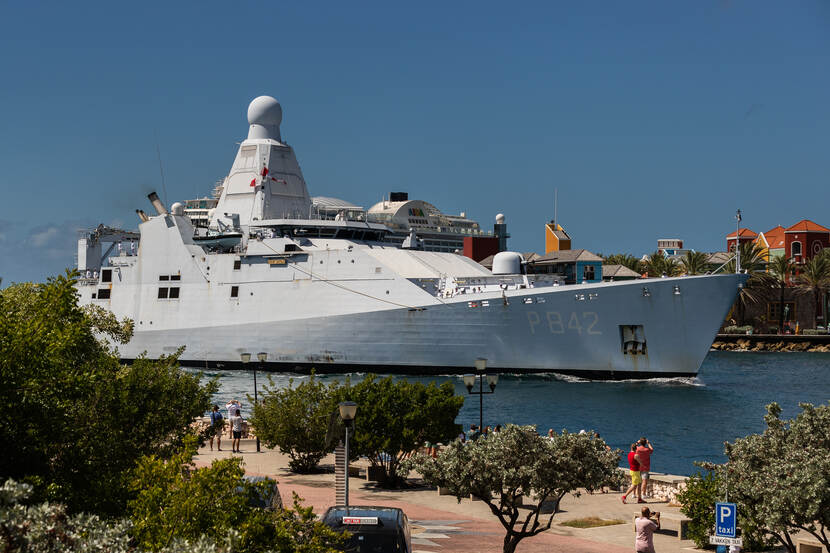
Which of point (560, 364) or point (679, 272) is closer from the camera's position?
point (560, 364)

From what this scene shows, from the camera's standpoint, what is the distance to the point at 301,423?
1895 centimetres

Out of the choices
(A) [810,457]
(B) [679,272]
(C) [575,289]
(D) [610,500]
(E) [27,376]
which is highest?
(B) [679,272]

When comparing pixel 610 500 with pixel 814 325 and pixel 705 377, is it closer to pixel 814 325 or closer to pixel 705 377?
pixel 705 377

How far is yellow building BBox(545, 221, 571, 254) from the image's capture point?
9025 centimetres

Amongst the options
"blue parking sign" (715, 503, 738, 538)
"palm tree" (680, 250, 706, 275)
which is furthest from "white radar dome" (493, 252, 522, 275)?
"palm tree" (680, 250, 706, 275)

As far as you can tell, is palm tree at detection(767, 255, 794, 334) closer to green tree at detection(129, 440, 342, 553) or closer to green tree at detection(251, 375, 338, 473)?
green tree at detection(251, 375, 338, 473)

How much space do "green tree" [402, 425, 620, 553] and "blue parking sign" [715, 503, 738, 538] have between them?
205 cm

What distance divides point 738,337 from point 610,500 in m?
62.3

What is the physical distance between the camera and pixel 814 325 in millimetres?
78250

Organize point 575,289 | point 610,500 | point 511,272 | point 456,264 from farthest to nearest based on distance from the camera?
point 456,264 < point 511,272 < point 575,289 < point 610,500

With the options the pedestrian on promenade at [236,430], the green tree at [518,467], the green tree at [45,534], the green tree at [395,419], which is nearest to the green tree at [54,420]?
the green tree at [45,534]

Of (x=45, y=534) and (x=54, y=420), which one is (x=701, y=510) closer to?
(x=54, y=420)

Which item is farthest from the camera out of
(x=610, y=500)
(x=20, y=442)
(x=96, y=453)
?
(x=610, y=500)

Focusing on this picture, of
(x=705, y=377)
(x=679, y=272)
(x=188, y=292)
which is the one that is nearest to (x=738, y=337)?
(x=679, y=272)
